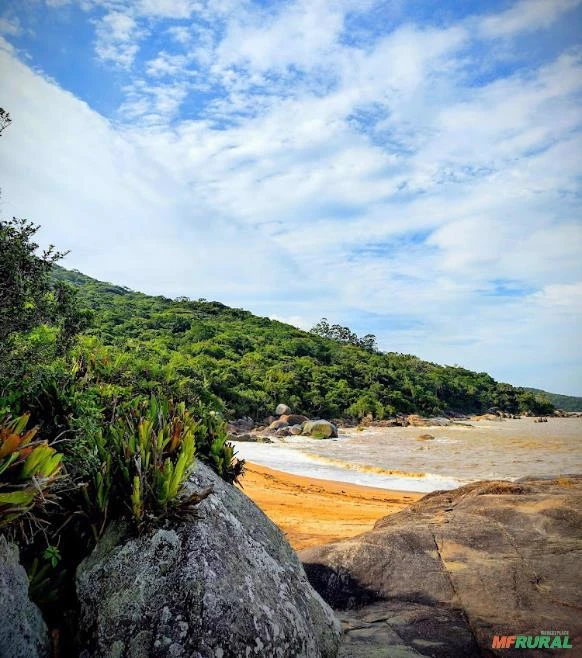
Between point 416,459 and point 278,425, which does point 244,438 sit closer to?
point 278,425

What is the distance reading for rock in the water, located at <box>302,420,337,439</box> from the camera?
36.3m

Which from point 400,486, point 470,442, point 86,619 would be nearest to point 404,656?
point 86,619

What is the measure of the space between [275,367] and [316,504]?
39909 millimetres

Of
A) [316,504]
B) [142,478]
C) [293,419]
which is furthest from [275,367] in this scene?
[142,478]

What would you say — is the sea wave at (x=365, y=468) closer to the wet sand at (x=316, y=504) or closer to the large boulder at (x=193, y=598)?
the wet sand at (x=316, y=504)

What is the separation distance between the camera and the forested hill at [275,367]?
4688cm

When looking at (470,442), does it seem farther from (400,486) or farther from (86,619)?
(86,619)

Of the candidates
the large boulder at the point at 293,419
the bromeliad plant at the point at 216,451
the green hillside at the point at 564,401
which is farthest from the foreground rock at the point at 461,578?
the green hillside at the point at 564,401

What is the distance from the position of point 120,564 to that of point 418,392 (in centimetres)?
6661

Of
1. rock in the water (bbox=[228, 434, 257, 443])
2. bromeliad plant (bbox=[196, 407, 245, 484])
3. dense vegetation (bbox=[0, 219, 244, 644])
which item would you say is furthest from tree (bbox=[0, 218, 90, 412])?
rock in the water (bbox=[228, 434, 257, 443])

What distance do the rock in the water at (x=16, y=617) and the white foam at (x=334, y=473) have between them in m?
12.3

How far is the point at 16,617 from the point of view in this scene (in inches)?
113

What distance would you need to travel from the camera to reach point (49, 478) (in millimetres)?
2924

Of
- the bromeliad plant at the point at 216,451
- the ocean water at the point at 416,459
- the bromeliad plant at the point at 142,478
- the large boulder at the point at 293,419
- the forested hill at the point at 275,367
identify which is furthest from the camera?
the forested hill at the point at 275,367
